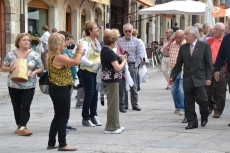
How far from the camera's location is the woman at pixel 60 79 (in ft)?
24.3

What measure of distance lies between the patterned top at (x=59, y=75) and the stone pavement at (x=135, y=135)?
0.94m

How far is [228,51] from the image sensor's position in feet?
30.8

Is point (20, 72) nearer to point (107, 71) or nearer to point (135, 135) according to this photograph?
point (107, 71)

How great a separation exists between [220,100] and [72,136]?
3383 mm

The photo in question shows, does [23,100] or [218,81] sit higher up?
[218,81]

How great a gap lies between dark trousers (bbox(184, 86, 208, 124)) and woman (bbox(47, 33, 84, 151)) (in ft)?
8.18

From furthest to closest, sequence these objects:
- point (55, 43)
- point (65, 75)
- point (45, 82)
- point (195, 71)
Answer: point (195, 71) → point (45, 82) → point (65, 75) → point (55, 43)

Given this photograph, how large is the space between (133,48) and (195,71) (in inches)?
113

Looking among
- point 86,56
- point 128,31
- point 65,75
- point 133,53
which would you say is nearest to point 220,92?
point 133,53

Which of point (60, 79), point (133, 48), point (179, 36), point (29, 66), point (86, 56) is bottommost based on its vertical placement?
point (60, 79)

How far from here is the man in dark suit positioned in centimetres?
905

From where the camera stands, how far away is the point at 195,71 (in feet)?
29.8

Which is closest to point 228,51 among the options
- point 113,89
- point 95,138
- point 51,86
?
point 113,89

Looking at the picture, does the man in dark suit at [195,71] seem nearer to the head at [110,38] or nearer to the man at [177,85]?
the head at [110,38]
